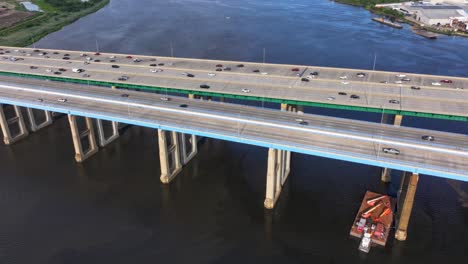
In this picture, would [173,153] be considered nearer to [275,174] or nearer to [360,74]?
[275,174]

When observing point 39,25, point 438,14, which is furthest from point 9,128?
point 438,14

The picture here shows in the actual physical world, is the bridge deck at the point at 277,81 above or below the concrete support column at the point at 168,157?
above

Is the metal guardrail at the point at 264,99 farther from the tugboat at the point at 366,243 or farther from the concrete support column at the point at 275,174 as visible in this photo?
the tugboat at the point at 366,243

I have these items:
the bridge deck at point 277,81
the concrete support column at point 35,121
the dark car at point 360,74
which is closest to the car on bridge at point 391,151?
the bridge deck at point 277,81

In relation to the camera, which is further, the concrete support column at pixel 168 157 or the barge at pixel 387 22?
the barge at pixel 387 22

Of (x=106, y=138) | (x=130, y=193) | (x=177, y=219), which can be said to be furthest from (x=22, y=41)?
(x=177, y=219)
